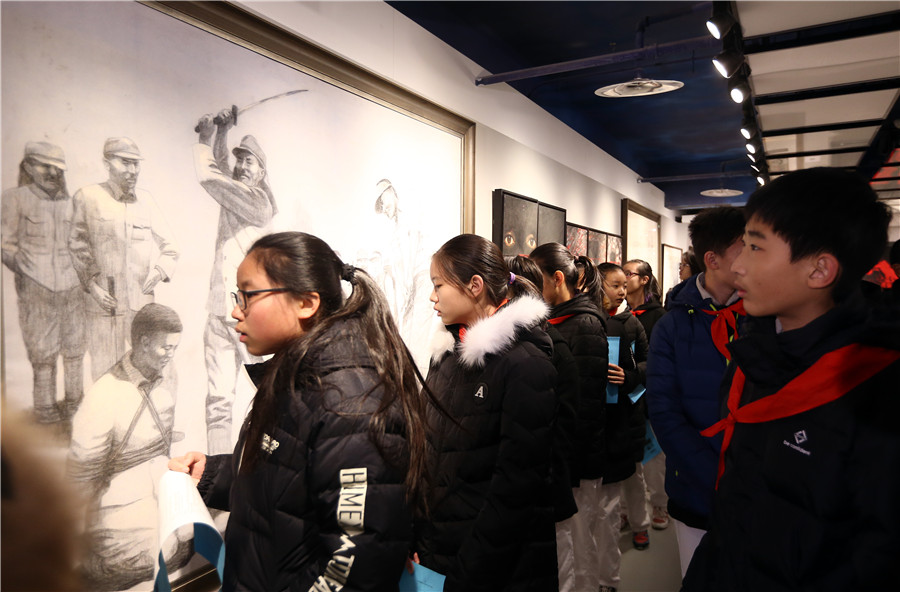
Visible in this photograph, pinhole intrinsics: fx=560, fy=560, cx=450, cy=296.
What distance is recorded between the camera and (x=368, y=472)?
3.71 feet

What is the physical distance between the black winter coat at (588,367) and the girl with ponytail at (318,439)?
70.2 inches

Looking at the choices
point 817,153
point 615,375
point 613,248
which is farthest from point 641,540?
point 817,153

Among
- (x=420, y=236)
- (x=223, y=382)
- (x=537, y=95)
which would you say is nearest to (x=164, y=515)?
(x=223, y=382)

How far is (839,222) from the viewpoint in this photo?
116cm

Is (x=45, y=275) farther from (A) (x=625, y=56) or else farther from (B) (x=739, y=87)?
(B) (x=739, y=87)

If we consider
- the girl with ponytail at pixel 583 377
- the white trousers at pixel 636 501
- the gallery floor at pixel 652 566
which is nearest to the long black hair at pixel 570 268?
the girl with ponytail at pixel 583 377

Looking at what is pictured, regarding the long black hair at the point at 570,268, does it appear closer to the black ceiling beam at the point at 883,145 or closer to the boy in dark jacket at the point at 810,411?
the boy in dark jacket at the point at 810,411

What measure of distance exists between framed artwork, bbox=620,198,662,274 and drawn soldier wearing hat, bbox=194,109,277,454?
626 cm

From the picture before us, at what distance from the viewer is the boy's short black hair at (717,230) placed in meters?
1.96

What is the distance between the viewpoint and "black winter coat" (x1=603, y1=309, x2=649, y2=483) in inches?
133

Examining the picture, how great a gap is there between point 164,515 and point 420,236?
2337 millimetres

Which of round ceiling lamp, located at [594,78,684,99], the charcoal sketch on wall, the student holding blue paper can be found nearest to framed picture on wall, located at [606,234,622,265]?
round ceiling lamp, located at [594,78,684,99]

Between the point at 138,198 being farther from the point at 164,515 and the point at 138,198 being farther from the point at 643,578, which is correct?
the point at 643,578

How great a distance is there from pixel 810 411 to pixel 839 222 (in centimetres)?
40
